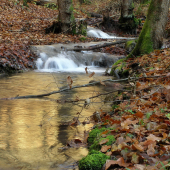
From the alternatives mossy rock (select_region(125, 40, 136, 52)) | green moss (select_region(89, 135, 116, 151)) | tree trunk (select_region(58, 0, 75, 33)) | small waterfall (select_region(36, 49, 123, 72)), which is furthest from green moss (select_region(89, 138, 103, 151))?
tree trunk (select_region(58, 0, 75, 33))

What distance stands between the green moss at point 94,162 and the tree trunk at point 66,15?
1365 centimetres

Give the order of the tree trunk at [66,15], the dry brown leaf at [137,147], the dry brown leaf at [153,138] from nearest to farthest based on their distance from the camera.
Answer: the dry brown leaf at [137,147] → the dry brown leaf at [153,138] → the tree trunk at [66,15]

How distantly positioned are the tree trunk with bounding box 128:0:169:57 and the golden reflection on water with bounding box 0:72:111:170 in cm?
313

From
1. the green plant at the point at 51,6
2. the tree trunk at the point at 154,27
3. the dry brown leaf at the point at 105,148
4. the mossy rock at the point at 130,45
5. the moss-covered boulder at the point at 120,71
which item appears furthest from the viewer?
the green plant at the point at 51,6

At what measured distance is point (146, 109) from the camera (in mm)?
3660

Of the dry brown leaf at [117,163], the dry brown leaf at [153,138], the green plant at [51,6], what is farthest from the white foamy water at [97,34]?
the dry brown leaf at [117,163]

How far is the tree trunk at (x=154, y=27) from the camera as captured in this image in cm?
786

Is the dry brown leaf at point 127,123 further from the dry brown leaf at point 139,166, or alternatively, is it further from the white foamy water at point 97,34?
the white foamy water at point 97,34

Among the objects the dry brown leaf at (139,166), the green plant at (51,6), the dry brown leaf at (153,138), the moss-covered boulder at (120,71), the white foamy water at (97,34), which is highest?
the green plant at (51,6)

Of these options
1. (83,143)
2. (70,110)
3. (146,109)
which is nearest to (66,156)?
(83,143)

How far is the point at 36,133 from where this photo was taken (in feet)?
12.1

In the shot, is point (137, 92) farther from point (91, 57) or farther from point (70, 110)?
point (91, 57)

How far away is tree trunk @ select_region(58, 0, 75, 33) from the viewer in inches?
602

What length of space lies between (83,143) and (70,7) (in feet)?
43.7
